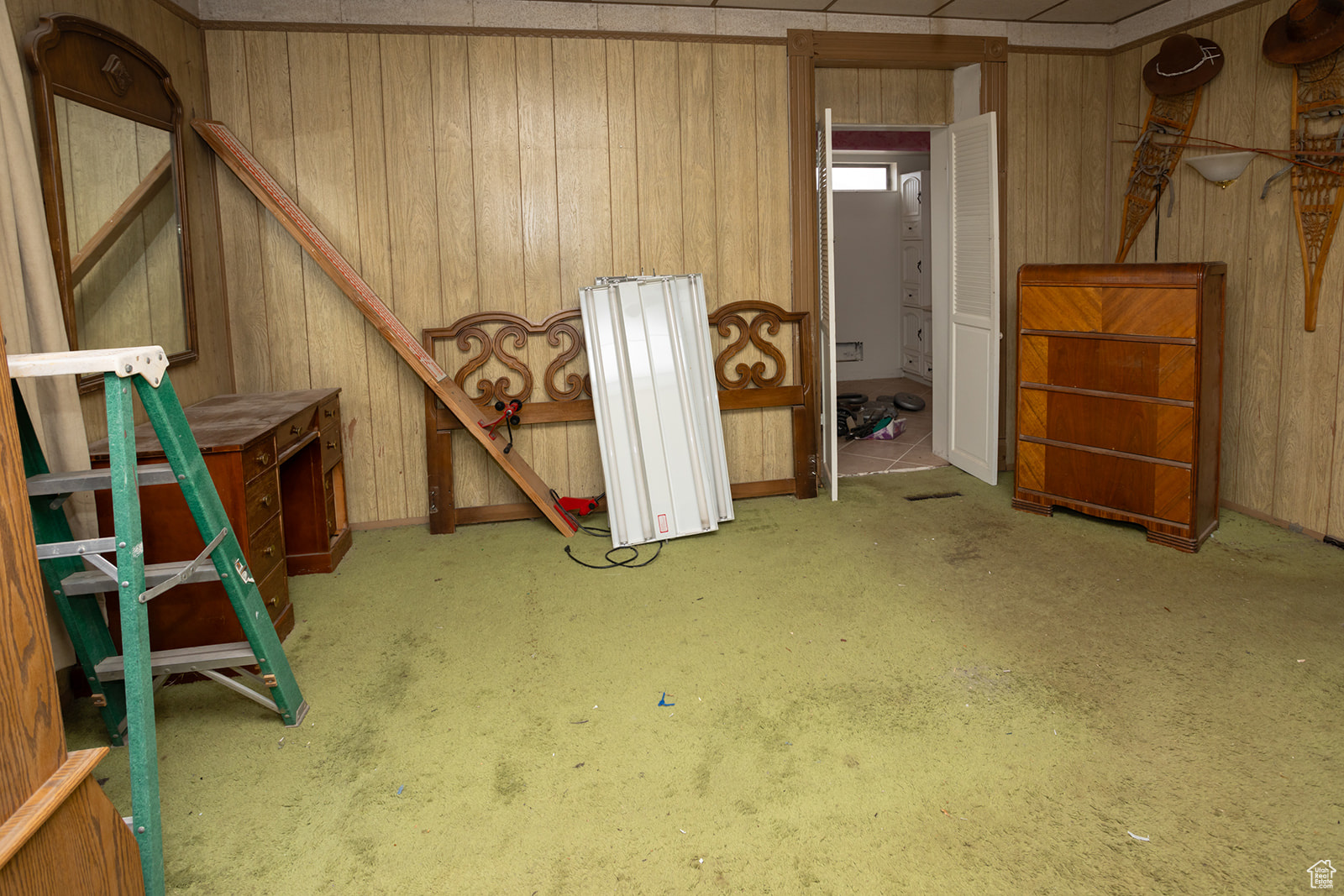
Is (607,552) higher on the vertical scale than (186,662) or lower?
lower

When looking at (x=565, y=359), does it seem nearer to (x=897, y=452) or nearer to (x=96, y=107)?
(x=96, y=107)

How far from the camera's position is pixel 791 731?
2.44 meters

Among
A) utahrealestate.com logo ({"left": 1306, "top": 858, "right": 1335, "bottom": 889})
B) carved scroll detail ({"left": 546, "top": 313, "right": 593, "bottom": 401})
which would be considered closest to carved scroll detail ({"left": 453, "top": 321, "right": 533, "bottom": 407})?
carved scroll detail ({"left": 546, "top": 313, "right": 593, "bottom": 401})

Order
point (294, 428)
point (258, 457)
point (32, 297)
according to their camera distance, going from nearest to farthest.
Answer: point (32, 297) < point (258, 457) < point (294, 428)

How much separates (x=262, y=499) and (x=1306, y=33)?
4480 millimetres

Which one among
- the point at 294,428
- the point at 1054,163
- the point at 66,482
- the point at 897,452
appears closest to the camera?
the point at 66,482

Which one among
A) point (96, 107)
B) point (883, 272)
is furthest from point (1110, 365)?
point (883, 272)

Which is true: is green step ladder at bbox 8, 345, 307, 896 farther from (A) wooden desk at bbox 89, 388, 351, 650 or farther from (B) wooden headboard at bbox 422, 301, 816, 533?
(B) wooden headboard at bbox 422, 301, 816, 533

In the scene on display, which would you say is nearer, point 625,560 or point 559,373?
point 625,560

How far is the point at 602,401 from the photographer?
4.20 metres

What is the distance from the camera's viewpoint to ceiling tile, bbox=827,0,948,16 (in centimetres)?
443

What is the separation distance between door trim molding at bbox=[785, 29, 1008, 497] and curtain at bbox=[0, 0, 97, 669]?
3.25 meters

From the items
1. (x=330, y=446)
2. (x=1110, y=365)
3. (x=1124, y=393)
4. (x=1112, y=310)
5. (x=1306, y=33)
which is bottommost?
(x=330, y=446)

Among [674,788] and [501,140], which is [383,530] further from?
[674,788]
